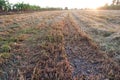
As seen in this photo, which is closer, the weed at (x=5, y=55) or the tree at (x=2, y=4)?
the weed at (x=5, y=55)

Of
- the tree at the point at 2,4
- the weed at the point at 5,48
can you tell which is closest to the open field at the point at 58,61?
the weed at the point at 5,48

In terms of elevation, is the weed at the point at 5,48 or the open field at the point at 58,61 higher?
the weed at the point at 5,48

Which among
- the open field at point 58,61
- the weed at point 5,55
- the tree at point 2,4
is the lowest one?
the open field at point 58,61

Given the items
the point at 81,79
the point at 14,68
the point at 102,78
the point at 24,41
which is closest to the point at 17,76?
the point at 14,68

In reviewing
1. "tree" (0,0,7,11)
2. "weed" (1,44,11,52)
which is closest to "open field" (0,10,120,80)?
"weed" (1,44,11,52)

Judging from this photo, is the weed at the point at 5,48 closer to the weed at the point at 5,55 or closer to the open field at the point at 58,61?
the open field at the point at 58,61

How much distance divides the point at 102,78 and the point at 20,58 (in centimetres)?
248

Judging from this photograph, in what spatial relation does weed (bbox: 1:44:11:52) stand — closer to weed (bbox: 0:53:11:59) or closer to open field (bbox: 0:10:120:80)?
open field (bbox: 0:10:120:80)

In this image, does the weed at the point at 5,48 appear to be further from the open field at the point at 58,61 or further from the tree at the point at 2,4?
the tree at the point at 2,4

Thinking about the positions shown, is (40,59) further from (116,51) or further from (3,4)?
(3,4)

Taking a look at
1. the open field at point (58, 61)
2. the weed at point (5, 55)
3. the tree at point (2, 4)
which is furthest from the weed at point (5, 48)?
the tree at point (2, 4)

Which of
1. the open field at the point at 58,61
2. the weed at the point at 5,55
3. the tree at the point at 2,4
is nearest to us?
the open field at the point at 58,61

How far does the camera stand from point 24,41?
8.39 m

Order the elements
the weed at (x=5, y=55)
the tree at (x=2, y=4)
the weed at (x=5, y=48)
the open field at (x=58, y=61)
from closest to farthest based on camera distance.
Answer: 1. the open field at (x=58, y=61)
2. the weed at (x=5, y=55)
3. the weed at (x=5, y=48)
4. the tree at (x=2, y=4)
